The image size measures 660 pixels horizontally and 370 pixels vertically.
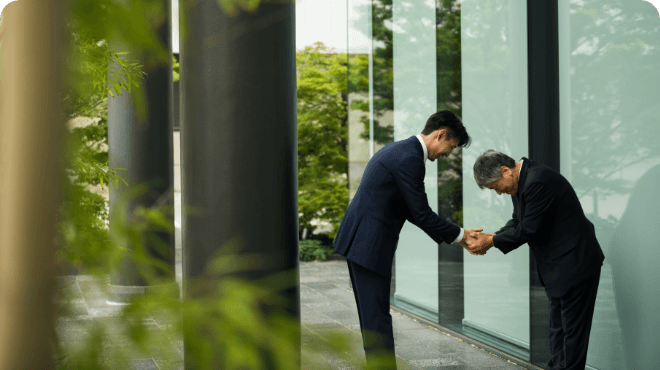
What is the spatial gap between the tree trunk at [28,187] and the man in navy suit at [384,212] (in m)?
3.67

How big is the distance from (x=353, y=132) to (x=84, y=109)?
495 inches

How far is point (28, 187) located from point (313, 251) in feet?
47.1

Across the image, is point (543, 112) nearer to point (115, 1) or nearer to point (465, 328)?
point (465, 328)

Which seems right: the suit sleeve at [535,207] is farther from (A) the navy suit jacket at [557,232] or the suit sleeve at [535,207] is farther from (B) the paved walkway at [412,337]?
(B) the paved walkway at [412,337]

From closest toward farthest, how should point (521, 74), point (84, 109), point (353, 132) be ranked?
point (84, 109) < point (521, 74) < point (353, 132)

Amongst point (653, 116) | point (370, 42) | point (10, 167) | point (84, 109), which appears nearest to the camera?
point (10, 167)

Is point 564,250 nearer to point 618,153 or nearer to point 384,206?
point 618,153

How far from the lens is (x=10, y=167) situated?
78cm

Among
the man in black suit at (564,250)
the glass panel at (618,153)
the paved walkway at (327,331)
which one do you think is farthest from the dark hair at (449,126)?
the paved walkway at (327,331)

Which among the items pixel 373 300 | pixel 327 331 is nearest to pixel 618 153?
pixel 373 300

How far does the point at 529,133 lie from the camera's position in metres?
5.72

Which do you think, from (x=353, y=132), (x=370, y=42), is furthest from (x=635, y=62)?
(x=353, y=132)

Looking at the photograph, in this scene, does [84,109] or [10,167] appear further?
[84,109]

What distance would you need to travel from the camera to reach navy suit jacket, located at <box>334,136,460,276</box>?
175 inches
